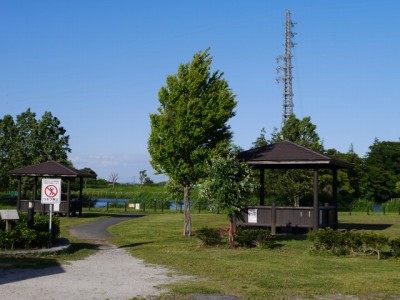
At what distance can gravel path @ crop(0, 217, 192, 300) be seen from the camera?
425 inches

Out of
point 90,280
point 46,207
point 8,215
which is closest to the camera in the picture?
point 90,280

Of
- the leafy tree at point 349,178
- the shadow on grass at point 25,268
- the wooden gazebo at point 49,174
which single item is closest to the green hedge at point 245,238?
the shadow on grass at point 25,268

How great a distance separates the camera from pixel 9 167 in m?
49.0

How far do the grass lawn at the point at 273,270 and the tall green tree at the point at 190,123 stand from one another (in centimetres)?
370

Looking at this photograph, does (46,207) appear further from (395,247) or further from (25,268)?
(395,247)

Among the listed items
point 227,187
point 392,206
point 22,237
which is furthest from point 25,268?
point 392,206

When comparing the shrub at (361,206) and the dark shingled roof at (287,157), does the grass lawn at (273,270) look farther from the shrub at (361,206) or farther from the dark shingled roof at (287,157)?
the shrub at (361,206)

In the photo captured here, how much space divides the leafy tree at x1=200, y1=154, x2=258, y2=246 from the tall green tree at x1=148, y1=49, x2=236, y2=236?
3.43 meters

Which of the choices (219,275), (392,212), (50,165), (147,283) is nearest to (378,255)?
(219,275)

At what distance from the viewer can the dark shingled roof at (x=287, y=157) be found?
24.1 meters

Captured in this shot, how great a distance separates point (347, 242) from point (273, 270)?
4665 mm

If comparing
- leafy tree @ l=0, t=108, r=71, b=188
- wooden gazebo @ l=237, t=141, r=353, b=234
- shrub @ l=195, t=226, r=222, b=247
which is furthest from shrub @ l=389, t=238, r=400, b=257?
leafy tree @ l=0, t=108, r=71, b=188

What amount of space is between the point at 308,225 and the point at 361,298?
13690 mm

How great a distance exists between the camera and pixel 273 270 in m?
14.2
